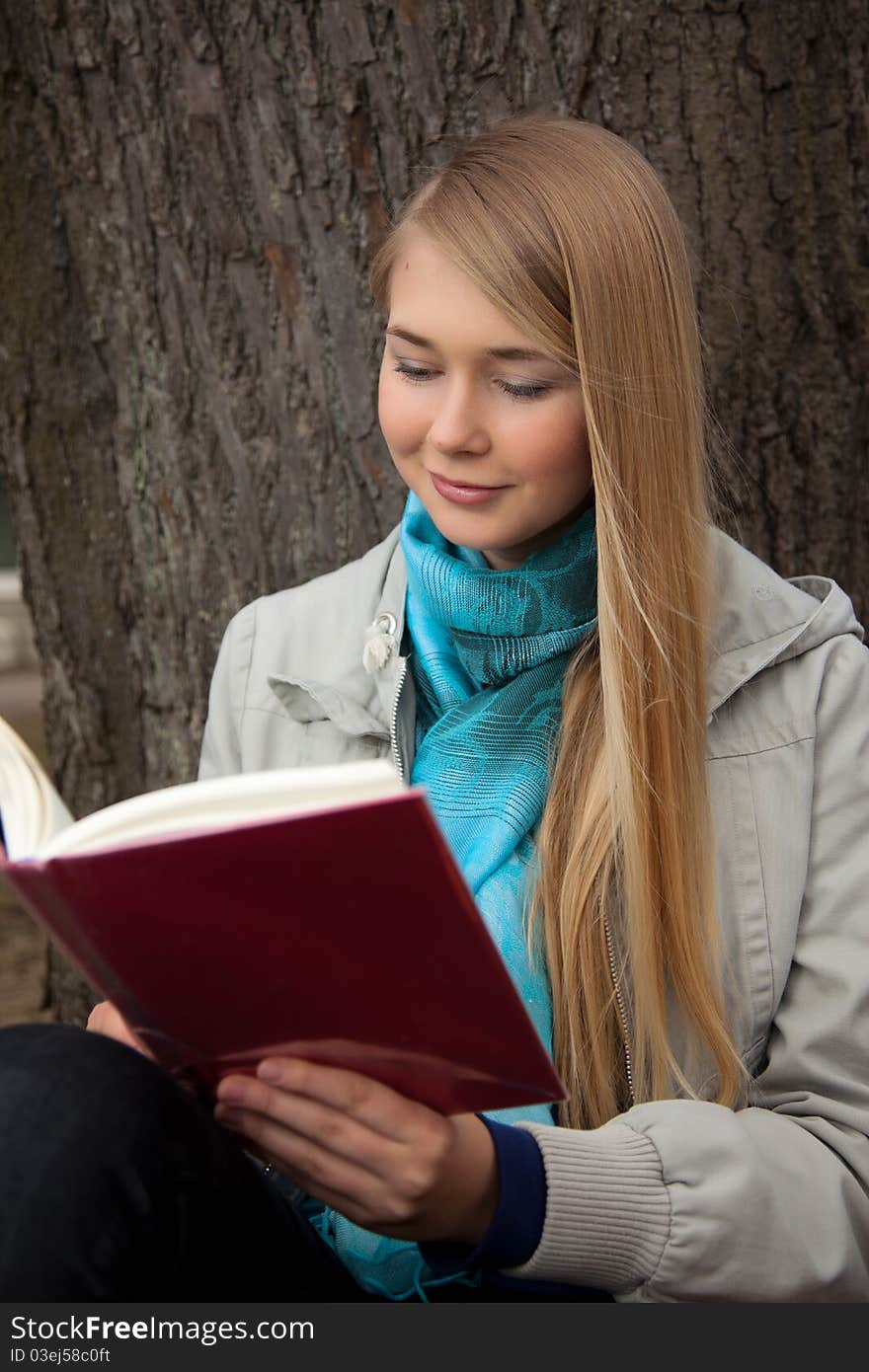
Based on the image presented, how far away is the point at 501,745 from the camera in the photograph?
6.03ft

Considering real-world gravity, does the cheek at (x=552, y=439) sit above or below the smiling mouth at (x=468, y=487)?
above

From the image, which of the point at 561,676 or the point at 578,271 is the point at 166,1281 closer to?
the point at 561,676

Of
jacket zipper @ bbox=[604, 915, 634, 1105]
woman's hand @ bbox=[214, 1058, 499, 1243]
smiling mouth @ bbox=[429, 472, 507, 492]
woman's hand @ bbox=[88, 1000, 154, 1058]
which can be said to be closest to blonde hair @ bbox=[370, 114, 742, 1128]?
jacket zipper @ bbox=[604, 915, 634, 1105]

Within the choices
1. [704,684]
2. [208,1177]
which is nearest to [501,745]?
[704,684]

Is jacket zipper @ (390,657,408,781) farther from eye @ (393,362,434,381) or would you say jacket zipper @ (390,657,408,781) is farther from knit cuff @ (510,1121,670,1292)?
knit cuff @ (510,1121,670,1292)

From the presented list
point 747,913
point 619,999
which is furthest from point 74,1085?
point 747,913

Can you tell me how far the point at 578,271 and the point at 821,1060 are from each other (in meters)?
0.90

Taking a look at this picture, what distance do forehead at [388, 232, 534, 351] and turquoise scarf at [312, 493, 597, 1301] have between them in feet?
0.90

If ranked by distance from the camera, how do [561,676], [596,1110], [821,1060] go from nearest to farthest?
1. [821,1060]
2. [596,1110]
3. [561,676]

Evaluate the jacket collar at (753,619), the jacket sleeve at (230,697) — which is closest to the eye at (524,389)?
the jacket collar at (753,619)

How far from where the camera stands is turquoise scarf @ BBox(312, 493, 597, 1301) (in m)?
1.77

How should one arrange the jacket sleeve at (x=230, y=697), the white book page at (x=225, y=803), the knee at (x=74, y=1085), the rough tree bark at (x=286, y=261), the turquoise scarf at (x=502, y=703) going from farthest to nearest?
the rough tree bark at (x=286, y=261) < the jacket sleeve at (x=230, y=697) < the turquoise scarf at (x=502, y=703) < the knee at (x=74, y=1085) < the white book page at (x=225, y=803)

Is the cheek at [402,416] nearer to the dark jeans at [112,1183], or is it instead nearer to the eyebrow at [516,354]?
the eyebrow at [516,354]

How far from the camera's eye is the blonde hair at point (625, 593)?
1654mm
